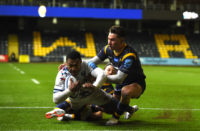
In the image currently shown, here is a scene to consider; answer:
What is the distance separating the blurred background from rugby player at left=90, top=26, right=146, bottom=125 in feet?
106

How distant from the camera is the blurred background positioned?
39.4 m

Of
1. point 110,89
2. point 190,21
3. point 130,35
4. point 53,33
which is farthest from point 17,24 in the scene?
point 110,89

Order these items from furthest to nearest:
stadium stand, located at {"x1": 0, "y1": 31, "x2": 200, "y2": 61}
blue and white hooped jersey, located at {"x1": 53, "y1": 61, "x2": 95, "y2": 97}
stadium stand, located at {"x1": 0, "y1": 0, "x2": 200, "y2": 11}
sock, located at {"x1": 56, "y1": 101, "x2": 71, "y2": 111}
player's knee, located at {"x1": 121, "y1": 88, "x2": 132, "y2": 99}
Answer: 1. stadium stand, located at {"x1": 0, "y1": 31, "x2": 200, "y2": 61}
2. stadium stand, located at {"x1": 0, "y1": 0, "x2": 200, "y2": 11}
3. sock, located at {"x1": 56, "y1": 101, "x2": 71, "y2": 111}
4. player's knee, located at {"x1": 121, "y1": 88, "x2": 132, "y2": 99}
5. blue and white hooped jersey, located at {"x1": 53, "y1": 61, "x2": 95, "y2": 97}

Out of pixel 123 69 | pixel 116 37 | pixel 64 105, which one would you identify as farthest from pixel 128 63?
pixel 64 105

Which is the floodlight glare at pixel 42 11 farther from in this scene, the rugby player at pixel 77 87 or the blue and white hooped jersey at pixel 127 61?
the rugby player at pixel 77 87

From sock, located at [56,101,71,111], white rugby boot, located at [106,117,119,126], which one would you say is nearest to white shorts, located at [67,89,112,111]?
sock, located at [56,101,71,111]

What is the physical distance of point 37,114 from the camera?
22.7 feet

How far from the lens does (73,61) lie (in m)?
5.45

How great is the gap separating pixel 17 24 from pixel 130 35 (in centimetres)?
1429

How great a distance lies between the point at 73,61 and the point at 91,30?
135 feet

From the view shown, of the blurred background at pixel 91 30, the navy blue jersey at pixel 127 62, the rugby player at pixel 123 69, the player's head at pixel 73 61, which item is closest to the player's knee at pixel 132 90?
the rugby player at pixel 123 69

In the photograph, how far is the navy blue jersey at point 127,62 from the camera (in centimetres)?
592

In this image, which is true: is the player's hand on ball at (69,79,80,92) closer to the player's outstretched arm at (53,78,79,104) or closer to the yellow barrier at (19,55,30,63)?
the player's outstretched arm at (53,78,79,104)

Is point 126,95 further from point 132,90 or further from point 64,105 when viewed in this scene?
point 64,105
